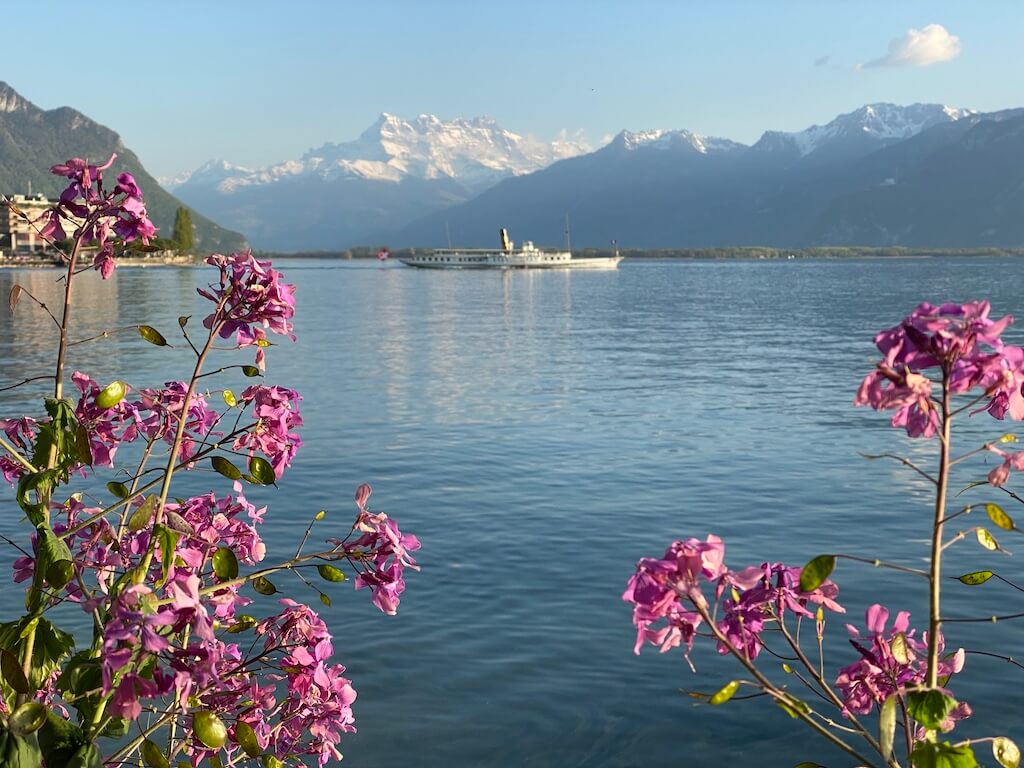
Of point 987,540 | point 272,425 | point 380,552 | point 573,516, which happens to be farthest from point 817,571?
point 573,516

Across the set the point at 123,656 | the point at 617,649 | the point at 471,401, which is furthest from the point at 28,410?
the point at 123,656

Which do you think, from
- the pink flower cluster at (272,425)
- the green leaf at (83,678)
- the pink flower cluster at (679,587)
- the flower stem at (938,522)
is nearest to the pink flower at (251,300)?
the pink flower cluster at (272,425)

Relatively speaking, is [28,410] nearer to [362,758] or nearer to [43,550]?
[362,758]

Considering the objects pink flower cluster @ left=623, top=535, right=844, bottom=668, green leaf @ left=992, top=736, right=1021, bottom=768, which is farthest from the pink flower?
green leaf @ left=992, top=736, right=1021, bottom=768

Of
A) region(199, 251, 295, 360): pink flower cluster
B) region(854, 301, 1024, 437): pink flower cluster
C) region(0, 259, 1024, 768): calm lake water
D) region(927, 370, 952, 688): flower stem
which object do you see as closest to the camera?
region(854, 301, 1024, 437): pink flower cluster

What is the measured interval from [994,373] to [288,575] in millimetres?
9370

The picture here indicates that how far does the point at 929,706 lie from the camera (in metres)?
2.47

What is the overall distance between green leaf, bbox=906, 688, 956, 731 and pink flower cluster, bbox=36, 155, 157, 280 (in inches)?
102

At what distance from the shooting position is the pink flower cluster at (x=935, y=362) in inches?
92.7

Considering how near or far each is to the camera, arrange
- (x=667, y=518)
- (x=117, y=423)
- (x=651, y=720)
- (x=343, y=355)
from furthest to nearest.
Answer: (x=343, y=355)
(x=667, y=518)
(x=651, y=720)
(x=117, y=423)

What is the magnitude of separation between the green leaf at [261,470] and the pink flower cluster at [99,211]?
80 centimetres

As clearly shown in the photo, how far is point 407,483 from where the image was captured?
1538 centimetres

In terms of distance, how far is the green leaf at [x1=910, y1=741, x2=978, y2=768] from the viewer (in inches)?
95.9

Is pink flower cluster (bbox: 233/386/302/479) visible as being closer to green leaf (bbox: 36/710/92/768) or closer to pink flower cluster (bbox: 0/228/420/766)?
pink flower cluster (bbox: 0/228/420/766)
